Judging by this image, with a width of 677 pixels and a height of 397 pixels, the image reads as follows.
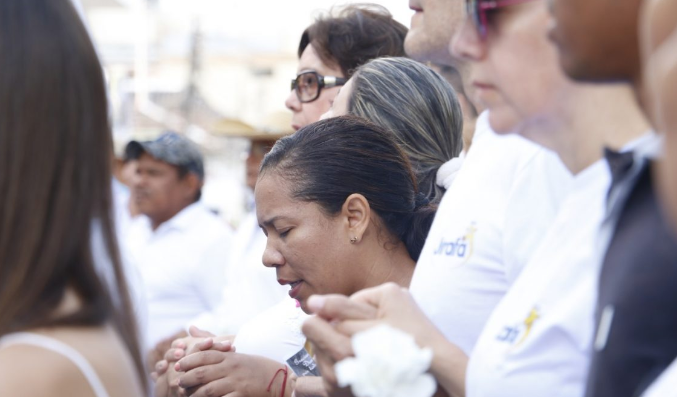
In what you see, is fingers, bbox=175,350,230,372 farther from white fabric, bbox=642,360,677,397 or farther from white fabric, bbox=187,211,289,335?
white fabric, bbox=642,360,677,397

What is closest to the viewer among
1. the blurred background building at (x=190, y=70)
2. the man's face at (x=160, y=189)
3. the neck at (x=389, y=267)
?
the neck at (x=389, y=267)

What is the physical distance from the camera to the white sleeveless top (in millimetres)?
1629

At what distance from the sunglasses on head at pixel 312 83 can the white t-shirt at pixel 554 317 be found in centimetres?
252

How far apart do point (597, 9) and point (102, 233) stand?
0.96 meters

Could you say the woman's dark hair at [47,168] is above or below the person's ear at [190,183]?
above

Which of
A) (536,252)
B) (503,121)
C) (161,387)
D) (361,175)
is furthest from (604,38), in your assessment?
(161,387)

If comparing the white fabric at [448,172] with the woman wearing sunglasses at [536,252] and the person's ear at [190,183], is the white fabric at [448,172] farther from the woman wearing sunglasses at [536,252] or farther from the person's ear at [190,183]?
the person's ear at [190,183]

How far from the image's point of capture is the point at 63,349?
5.37ft

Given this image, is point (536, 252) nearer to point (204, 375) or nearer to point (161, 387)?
point (204, 375)

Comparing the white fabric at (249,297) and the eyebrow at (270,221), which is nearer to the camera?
the eyebrow at (270,221)

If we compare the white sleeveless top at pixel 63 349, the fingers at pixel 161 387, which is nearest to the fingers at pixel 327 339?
the white sleeveless top at pixel 63 349

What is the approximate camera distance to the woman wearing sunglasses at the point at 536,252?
1804 mm

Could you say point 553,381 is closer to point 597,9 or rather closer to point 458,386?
point 458,386

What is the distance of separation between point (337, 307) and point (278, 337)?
4.35ft
